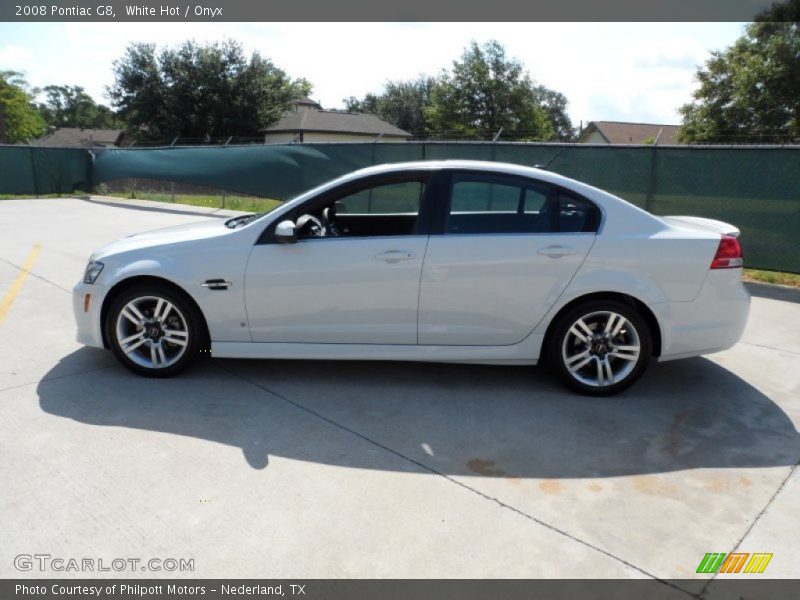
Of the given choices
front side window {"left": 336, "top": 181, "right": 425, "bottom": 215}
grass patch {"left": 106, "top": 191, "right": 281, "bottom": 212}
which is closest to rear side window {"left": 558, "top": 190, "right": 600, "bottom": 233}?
front side window {"left": 336, "top": 181, "right": 425, "bottom": 215}

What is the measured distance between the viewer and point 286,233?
420 cm

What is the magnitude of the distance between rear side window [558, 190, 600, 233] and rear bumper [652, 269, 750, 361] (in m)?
0.73

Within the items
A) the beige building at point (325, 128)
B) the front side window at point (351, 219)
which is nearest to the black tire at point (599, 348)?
the front side window at point (351, 219)

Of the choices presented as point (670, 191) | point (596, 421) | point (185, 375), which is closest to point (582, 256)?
point (596, 421)

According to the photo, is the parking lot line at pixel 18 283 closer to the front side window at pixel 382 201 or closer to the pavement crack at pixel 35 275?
the pavement crack at pixel 35 275

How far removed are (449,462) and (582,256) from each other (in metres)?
1.71

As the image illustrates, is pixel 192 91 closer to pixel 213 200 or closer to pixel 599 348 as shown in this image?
pixel 213 200

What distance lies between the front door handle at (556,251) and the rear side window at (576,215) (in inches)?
5.8

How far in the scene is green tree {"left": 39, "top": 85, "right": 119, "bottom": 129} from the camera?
384ft

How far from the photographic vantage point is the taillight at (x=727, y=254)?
420 cm

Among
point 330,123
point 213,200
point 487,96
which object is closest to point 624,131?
point 487,96

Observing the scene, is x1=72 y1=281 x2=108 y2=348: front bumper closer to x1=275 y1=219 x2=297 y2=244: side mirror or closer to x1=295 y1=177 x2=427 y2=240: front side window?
x1=275 y1=219 x2=297 y2=244: side mirror
